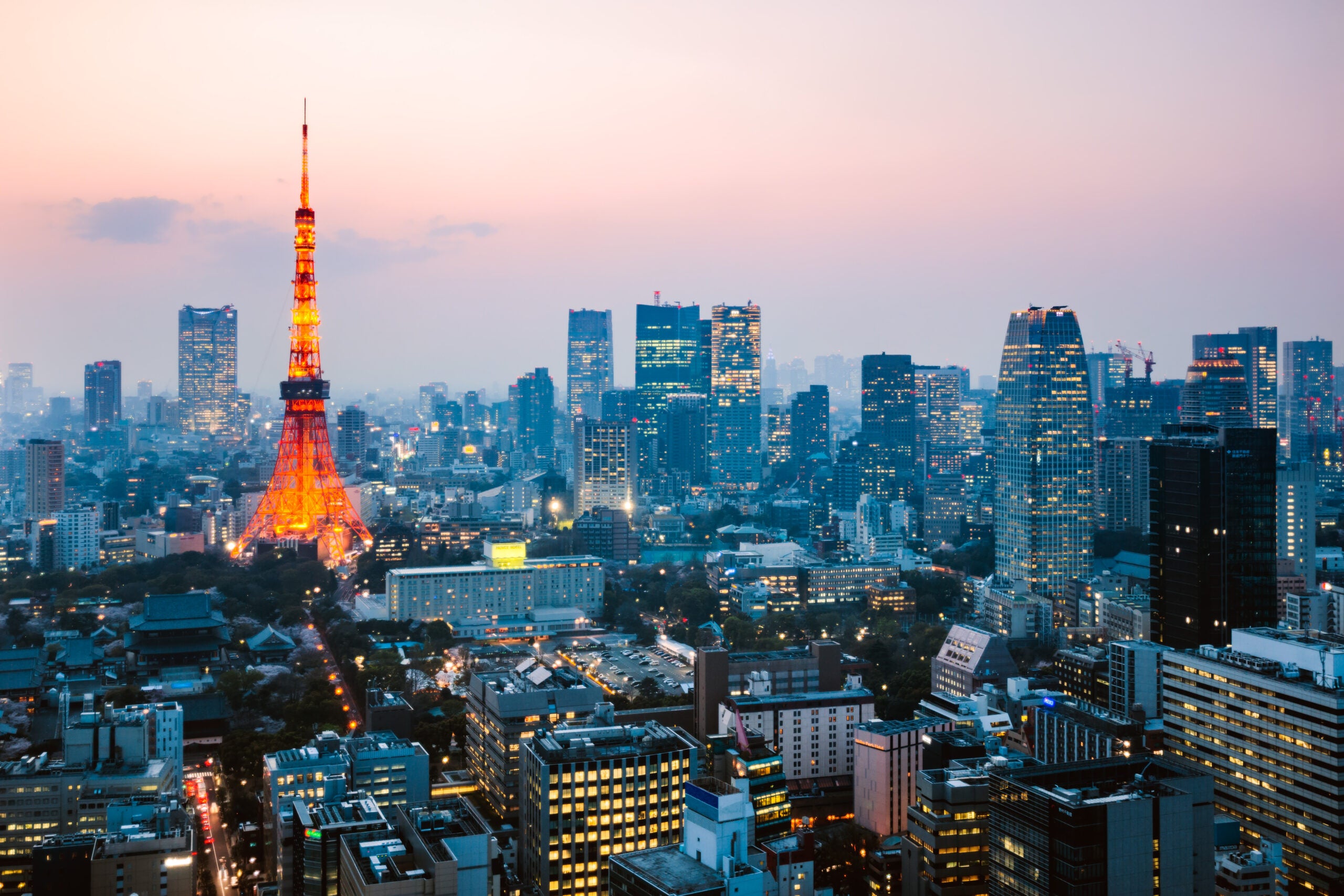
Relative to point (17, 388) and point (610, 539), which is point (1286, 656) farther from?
point (17, 388)

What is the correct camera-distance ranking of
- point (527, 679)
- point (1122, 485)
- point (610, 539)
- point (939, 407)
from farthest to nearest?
point (939, 407) < point (610, 539) < point (1122, 485) < point (527, 679)

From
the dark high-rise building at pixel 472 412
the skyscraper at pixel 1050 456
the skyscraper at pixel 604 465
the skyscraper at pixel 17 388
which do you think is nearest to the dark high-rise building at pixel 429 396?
the dark high-rise building at pixel 472 412

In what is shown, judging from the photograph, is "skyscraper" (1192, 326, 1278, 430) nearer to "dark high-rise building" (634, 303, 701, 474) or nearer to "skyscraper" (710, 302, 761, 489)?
"skyscraper" (710, 302, 761, 489)

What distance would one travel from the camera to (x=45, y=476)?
50.1 meters

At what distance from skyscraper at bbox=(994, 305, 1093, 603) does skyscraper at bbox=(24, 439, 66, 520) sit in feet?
118

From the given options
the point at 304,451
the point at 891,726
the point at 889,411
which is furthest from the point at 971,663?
the point at 889,411

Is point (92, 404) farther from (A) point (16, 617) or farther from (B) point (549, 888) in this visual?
(B) point (549, 888)

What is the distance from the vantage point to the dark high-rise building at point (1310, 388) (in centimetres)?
5825

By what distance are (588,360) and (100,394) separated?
32707 mm

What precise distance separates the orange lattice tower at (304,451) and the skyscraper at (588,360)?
5623 cm

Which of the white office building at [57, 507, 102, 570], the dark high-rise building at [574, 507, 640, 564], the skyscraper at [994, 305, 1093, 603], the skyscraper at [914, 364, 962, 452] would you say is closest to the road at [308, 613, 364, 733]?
the white office building at [57, 507, 102, 570]

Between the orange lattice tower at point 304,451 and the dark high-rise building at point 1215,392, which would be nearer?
the orange lattice tower at point 304,451

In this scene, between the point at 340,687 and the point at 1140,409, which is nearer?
the point at 340,687

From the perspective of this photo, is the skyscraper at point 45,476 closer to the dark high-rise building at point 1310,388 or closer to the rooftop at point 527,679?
the rooftop at point 527,679
